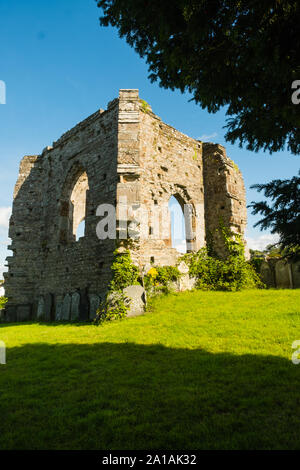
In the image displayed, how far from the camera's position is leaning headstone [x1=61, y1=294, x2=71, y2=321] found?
32.1 ft

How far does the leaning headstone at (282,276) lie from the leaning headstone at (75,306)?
749 centimetres

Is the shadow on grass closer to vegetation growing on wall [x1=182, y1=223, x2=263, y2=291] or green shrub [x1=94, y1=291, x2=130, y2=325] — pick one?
green shrub [x1=94, y1=291, x2=130, y2=325]

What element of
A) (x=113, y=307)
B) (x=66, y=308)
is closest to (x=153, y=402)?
(x=113, y=307)

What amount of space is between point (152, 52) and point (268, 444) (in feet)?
14.1

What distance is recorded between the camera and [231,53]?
9.67 feet

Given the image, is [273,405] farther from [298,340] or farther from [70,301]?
[70,301]

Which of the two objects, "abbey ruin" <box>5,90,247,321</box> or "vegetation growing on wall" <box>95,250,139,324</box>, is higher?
"abbey ruin" <box>5,90,247,321</box>

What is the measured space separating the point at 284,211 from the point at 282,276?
8826mm

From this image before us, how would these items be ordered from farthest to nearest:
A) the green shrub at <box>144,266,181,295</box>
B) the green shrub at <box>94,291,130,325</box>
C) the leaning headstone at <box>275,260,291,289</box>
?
the leaning headstone at <box>275,260,291,289</box> → the green shrub at <box>144,266,181,295</box> → the green shrub at <box>94,291,130,325</box>

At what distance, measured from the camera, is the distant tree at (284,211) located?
2.64m

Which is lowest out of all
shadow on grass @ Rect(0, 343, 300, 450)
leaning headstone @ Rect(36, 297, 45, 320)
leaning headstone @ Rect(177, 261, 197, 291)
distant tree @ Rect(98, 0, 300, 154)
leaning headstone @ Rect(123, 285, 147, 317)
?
shadow on grass @ Rect(0, 343, 300, 450)

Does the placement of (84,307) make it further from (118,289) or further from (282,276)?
(282,276)

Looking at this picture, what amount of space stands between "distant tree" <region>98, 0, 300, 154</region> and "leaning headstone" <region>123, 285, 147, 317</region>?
5.69 metres

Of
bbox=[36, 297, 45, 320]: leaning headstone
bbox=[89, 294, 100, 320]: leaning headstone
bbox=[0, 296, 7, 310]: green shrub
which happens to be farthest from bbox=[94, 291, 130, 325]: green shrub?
bbox=[0, 296, 7, 310]: green shrub
